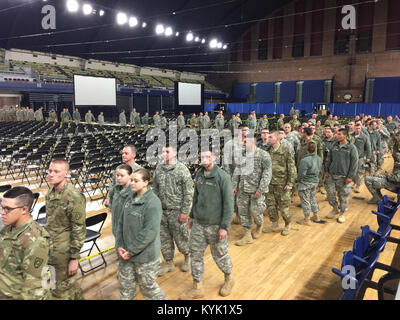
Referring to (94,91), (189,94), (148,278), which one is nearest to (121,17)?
(94,91)

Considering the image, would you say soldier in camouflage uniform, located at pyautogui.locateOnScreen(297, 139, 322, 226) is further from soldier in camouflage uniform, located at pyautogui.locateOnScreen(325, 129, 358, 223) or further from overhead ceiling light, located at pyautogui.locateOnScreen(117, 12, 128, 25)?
overhead ceiling light, located at pyautogui.locateOnScreen(117, 12, 128, 25)

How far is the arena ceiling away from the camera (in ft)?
63.2

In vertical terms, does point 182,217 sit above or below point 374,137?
below

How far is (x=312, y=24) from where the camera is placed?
27.1 meters

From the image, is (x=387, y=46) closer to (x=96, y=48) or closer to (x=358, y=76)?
(x=358, y=76)

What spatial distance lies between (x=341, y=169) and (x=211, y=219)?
328 cm

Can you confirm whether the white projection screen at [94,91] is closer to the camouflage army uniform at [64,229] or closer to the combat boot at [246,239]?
the combat boot at [246,239]

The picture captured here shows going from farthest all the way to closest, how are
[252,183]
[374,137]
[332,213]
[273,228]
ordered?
[374,137], [332,213], [273,228], [252,183]

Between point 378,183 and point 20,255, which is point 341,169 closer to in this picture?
point 378,183

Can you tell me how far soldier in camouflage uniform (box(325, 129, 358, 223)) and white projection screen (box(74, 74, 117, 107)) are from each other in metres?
17.2

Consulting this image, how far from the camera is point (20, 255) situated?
81.8 inches

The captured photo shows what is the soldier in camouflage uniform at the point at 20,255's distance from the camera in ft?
6.77

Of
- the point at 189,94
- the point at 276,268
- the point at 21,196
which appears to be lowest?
the point at 276,268
